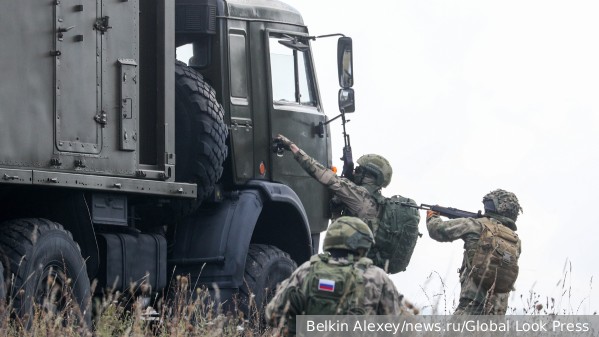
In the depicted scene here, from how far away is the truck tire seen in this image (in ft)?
35.0

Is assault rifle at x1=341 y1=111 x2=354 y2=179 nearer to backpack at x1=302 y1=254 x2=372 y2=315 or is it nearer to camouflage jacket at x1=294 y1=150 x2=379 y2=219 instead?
camouflage jacket at x1=294 y1=150 x2=379 y2=219

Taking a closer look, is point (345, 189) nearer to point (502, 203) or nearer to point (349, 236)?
point (502, 203)

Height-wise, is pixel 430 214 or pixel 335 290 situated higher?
pixel 430 214

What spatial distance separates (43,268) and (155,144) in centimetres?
150

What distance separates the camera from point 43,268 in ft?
29.8

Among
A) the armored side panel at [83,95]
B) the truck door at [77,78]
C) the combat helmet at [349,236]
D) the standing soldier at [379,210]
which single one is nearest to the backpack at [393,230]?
the standing soldier at [379,210]

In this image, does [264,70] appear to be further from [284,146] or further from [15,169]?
[15,169]

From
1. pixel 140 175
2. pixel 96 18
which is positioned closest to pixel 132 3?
pixel 96 18

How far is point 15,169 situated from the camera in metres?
8.45

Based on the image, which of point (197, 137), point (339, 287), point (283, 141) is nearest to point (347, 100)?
point (283, 141)

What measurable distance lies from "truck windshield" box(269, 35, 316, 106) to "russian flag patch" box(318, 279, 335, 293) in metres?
4.44

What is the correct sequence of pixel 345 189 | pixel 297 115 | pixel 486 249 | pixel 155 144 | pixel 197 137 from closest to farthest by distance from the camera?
1. pixel 155 144
2. pixel 197 137
3. pixel 486 249
4. pixel 297 115
5. pixel 345 189

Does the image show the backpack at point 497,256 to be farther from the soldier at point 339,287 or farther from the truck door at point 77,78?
the soldier at point 339,287

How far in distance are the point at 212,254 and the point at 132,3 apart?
7.33 feet
